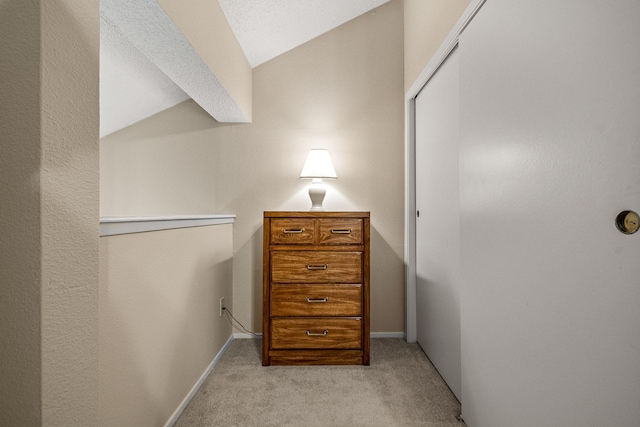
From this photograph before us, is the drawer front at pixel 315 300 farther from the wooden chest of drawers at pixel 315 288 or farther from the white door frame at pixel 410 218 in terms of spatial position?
the white door frame at pixel 410 218

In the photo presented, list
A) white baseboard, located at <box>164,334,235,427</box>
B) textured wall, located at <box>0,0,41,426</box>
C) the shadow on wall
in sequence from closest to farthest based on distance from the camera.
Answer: textured wall, located at <box>0,0,41,426</box>
white baseboard, located at <box>164,334,235,427</box>
the shadow on wall

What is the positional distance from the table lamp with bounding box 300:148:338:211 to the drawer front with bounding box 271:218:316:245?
10.5 inches

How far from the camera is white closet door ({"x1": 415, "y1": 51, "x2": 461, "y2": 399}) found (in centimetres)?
164

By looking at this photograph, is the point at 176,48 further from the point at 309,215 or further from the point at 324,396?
the point at 324,396

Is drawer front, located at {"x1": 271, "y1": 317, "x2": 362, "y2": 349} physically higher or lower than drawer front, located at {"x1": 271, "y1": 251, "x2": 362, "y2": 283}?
lower

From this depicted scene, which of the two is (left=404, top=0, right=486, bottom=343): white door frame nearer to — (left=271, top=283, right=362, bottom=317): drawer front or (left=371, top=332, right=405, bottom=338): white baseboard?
(left=371, top=332, right=405, bottom=338): white baseboard

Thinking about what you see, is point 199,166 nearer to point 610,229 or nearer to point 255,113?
point 255,113

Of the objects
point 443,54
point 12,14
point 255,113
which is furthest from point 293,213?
point 12,14

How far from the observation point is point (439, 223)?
6.15 feet

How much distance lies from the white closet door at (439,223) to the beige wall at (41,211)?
4.85ft

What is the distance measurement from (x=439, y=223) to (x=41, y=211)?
1.72 m

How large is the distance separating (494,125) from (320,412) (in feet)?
4.53

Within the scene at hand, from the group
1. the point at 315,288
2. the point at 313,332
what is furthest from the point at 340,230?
the point at 313,332

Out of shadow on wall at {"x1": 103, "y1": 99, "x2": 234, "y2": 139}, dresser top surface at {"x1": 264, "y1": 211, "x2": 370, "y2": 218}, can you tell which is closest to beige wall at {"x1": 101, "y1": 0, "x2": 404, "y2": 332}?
shadow on wall at {"x1": 103, "y1": 99, "x2": 234, "y2": 139}
